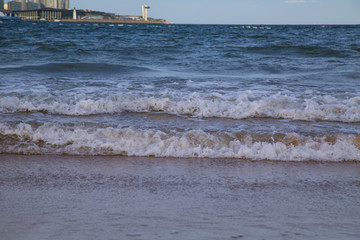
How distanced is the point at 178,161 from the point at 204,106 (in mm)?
1775

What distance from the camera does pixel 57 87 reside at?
20.4 ft

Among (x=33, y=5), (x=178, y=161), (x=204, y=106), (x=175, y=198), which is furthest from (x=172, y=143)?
(x=33, y=5)

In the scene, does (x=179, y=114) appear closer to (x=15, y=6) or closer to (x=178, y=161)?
(x=178, y=161)

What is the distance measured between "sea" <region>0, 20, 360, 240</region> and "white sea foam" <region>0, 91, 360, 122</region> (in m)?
0.02

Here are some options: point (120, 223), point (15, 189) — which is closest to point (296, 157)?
point (120, 223)

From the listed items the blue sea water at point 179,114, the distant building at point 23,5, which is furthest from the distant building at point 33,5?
the blue sea water at point 179,114

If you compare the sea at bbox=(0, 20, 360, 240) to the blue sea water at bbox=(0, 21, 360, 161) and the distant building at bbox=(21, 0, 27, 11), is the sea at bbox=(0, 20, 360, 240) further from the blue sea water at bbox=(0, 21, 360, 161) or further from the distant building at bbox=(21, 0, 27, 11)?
the distant building at bbox=(21, 0, 27, 11)

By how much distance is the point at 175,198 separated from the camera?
2.19 m

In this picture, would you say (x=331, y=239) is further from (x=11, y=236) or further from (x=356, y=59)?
(x=356, y=59)

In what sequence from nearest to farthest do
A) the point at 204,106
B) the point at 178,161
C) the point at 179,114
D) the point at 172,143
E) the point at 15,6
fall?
the point at 178,161, the point at 172,143, the point at 179,114, the point at 204,106, the point at 15,6

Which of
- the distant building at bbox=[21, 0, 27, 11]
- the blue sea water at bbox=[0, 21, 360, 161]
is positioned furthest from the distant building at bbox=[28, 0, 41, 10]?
the blue sea water at bbox=[0, 21, 360, 161]

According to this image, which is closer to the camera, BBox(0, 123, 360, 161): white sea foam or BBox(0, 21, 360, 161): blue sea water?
BBox(0, 123, 360, 161): white sea foam

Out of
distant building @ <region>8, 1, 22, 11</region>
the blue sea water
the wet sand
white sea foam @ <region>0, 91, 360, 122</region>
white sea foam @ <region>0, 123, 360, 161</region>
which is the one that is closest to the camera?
the wet sand

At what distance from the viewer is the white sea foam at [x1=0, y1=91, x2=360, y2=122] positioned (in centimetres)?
451
